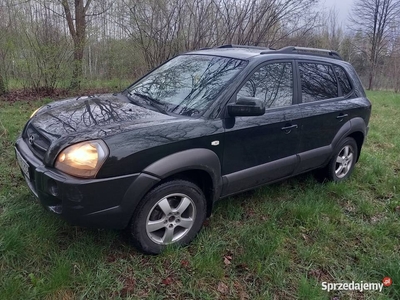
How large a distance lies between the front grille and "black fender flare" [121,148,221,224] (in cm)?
74

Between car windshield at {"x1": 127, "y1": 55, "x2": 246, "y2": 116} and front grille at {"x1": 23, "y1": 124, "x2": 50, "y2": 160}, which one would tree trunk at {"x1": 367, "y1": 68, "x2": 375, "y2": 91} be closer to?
car windshield at {"x1": 127, "y1": 55, "x2": 246, "y2": 116}

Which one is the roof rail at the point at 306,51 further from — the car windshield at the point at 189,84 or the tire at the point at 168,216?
the tire at the point at 168,216

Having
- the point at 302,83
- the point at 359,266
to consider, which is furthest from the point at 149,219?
the point at 302,83

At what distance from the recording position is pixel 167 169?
2.40 metres

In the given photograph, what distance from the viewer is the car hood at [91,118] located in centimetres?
237

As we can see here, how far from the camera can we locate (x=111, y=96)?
3459 millimetres

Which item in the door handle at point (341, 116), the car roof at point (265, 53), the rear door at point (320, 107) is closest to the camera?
the car roof at point (265, 53)

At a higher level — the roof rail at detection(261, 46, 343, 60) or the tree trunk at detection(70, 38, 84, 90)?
the roof rail at detection(261, 46, 343, 60)

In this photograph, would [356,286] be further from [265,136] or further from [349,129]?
[349,129]

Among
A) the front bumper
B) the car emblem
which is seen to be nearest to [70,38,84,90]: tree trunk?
the car emblem

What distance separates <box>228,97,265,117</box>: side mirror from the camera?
2658 mm

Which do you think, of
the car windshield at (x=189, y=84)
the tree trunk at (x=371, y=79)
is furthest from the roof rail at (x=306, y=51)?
the tree trunk at (x=371, y=79)

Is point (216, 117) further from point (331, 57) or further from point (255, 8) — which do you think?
point (255, 8)

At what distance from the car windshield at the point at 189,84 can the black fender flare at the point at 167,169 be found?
0.40 m
